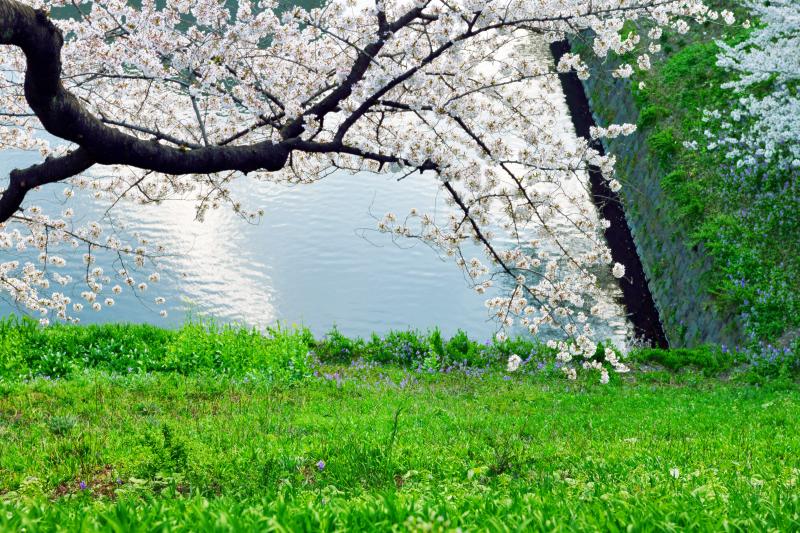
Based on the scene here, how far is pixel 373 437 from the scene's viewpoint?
22.9ft

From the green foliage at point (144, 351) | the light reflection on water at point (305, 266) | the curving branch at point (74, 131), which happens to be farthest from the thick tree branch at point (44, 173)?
the light reflection on water at point (305, 266)

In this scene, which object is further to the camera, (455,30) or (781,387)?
(781,387)

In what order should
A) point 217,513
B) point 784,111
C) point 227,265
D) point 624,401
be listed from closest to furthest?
1. point 217,513
2. point 624,401
3. point 784,111
4. point 227,265

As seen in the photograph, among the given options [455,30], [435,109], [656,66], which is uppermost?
[656,66]

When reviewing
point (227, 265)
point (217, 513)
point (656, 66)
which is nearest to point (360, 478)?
point (217, 513)

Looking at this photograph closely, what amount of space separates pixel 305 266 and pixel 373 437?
1127cm

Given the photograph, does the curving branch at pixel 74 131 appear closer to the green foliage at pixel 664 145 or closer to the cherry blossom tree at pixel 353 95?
the cherry blossom tree at pixel 353 95

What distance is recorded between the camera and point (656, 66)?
70.0 feet

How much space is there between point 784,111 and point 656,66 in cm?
668

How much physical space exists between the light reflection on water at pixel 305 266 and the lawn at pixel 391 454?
15.4 feet

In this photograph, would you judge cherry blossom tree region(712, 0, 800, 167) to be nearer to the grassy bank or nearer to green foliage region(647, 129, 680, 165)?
green foliage region(647, 129, 680, 165)

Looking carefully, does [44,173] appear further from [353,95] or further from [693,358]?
[693,358]

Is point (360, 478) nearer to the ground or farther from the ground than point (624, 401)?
farther from the ground

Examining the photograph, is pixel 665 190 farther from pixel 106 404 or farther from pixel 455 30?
pixel 106 404
